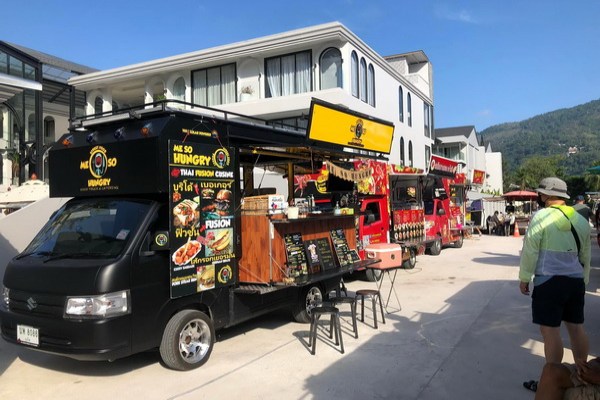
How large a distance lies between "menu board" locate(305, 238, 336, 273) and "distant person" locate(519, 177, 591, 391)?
3.34 m

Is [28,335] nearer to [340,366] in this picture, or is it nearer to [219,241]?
[219,241]

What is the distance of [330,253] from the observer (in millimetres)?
7727

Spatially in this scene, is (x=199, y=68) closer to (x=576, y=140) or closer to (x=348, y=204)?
(x=348, y=204)

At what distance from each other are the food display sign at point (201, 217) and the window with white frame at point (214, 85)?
1798 centimetres

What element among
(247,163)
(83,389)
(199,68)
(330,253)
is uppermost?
(199,68)

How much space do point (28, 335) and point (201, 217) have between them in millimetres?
2137

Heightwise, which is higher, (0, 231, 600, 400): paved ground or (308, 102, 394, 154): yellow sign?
(308, 102, 394, 154): yellow sign

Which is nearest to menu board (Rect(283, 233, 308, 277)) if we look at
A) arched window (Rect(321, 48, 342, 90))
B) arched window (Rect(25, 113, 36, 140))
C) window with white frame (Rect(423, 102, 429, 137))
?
arched window (Rect(321, 48, 342, 90))

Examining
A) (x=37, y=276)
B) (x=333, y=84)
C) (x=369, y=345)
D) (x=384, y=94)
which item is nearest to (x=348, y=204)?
(x=369, y=345)

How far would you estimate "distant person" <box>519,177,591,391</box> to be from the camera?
4.15 m

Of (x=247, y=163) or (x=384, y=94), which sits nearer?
(x=247, y=163)

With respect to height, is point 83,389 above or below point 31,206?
below

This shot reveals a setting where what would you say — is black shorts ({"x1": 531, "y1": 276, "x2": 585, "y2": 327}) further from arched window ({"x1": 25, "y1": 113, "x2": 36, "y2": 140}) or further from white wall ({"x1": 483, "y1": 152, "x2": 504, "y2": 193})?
white wall ({"x1": 483, "y1": 152, "x2": 504, "y2": 193})

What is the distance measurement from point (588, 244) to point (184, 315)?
4.14 m
